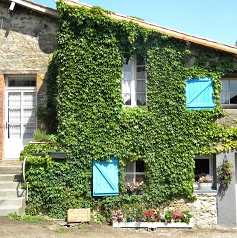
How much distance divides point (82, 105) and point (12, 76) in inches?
125

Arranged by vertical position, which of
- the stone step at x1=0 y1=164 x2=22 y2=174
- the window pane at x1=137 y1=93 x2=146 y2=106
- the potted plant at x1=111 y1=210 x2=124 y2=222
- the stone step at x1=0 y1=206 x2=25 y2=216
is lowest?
the potted plant at x1=111 y1=210 x2=124 y2=222

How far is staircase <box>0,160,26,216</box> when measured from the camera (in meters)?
9.77

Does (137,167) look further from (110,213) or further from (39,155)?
(39,155)

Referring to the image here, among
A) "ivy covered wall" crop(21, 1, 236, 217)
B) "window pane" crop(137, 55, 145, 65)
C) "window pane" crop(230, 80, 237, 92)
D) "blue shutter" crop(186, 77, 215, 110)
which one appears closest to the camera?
"ivy covered wall" crop(21, 1, 236, 217)

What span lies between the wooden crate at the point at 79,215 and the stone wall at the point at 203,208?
255 cm

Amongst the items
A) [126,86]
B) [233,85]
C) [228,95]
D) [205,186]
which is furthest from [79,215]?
[233,85]

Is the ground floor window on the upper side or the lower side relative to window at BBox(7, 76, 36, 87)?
lower

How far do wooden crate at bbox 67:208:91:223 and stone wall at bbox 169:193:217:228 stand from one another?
2551 millimetres

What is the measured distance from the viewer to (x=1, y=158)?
1205cm

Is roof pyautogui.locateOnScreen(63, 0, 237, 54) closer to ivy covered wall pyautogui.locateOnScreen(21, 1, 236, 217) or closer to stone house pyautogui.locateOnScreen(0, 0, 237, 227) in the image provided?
ivy covered wall pyautogui.locateOnScreen(21, 1, 236, 217)

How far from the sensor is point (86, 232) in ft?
30.6

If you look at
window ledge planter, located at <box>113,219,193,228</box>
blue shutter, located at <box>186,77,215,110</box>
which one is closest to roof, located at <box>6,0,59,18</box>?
blue shutter, located at <box>186,77,215,110</box>

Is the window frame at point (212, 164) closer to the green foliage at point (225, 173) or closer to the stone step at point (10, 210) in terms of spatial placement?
the green foliage at point (225, 173)

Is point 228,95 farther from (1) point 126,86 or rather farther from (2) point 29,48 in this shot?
(2) point 29,48
